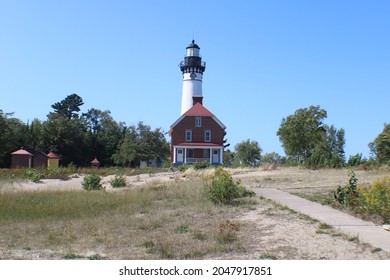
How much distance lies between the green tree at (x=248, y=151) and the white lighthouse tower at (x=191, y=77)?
2518cm

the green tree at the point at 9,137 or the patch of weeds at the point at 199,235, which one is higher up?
the green tree at the point at 9,137

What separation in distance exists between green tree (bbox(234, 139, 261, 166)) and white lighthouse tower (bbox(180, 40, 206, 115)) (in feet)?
82.6

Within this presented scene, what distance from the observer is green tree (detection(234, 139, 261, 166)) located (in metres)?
81.2

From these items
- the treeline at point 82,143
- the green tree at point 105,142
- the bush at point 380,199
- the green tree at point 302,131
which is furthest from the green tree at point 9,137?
the bush at point 380,199

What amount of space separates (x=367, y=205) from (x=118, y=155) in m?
57.3

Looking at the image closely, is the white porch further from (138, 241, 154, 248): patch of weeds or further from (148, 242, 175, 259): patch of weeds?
(148, 242, 175, 259): patch of weeds

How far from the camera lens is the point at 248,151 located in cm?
8156

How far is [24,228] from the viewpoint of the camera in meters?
10.3

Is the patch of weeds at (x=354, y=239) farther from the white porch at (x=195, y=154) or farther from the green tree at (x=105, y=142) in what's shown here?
the green tree at (x=105, y=142)

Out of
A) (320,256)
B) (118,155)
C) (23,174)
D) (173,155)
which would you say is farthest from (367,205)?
(118,155)

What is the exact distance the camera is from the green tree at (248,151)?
8119 cm

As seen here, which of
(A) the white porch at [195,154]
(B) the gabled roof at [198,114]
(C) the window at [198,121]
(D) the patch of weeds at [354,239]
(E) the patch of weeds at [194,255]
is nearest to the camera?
(E) the patch of weeds at [194,255]

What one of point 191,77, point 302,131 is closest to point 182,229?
point 302,131

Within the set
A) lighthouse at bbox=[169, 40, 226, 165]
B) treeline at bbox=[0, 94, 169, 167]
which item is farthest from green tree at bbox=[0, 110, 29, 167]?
lighthouse at bbox=[169, 40, 226, 165]
